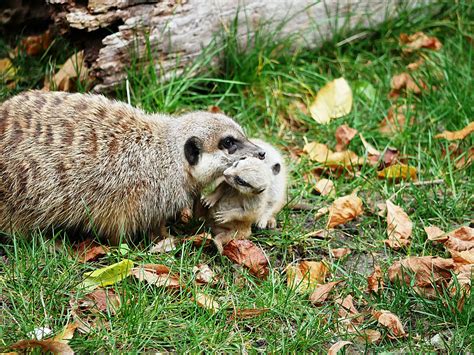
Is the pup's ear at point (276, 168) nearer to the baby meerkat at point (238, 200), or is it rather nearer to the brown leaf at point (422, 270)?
the baby meerkat at point (238, 200)

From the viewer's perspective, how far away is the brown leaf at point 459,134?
5625mm

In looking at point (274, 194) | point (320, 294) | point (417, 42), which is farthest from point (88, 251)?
point (417, 42)

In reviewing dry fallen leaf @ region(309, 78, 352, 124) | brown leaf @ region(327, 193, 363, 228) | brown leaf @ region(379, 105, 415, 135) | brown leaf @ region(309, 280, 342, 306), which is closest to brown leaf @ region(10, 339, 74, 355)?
brown leaf @ region(309, 280, 342, 306)

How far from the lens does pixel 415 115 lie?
5.95m

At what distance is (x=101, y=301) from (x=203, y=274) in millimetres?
609

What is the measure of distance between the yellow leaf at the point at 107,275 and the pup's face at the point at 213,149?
851 mm

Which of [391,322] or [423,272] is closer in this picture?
[391,322]

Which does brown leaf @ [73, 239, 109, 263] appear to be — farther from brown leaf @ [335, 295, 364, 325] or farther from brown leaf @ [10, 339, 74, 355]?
brown leaf @ [335, 295, 364, 325]

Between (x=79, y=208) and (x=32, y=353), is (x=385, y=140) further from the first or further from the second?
(x=32, y=353)

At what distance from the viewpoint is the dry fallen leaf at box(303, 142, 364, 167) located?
5.56 m

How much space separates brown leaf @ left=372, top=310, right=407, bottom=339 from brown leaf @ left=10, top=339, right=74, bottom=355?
153 centimetres

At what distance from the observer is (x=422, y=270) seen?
4.28 m

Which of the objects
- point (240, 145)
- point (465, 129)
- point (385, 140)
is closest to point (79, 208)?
point (240, 145)

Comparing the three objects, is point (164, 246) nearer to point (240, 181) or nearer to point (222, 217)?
point (222, 217)
